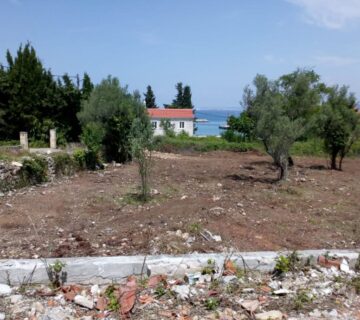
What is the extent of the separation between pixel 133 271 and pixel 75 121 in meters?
21.2

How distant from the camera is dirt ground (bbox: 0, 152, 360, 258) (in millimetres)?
5117

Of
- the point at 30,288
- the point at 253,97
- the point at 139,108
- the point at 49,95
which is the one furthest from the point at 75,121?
the point at 30,288

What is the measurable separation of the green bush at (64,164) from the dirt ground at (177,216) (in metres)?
0.64

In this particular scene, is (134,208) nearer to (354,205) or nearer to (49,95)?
(354,205)

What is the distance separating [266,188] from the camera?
32.1 feet

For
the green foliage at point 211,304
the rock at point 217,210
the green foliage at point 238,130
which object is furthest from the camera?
the green foliage at point 238,130

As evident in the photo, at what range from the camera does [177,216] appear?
256 inches

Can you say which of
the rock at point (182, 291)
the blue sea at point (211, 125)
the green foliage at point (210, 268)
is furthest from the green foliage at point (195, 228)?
the blue sea at point (211, 125)

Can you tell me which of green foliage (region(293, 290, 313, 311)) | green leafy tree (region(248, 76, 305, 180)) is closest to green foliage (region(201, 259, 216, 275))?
green foliage (region(293, 290, 313, 311))

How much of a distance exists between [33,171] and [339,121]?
10.3 m

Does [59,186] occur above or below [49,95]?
below

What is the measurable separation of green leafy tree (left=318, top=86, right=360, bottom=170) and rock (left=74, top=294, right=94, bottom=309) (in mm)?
12664

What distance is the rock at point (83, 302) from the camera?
2681 mm

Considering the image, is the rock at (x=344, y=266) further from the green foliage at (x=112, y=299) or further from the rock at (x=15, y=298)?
the rock at (x=15, y=298)
